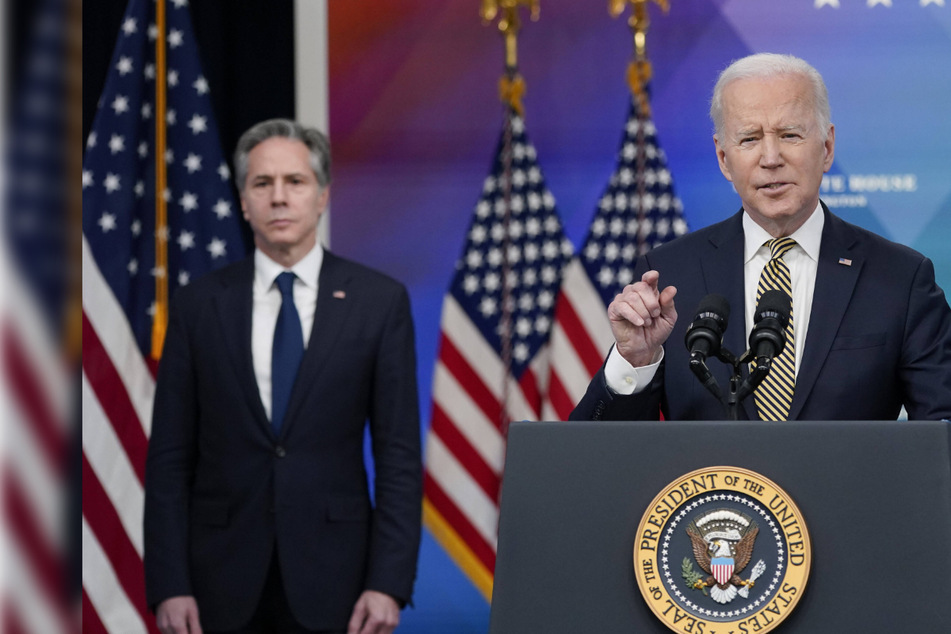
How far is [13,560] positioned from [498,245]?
12.7ft

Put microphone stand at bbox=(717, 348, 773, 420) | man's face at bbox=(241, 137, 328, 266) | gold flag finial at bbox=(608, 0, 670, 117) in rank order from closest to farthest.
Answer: microphone stand at bbox=(717, 348, 773, 420) → man's face at bbox=(241, 137, 328, 266) → gold flag finial at bbox=(608, 0, 670, 117)

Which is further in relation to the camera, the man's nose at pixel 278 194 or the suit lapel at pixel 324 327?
the man's nose at pixel 278 194

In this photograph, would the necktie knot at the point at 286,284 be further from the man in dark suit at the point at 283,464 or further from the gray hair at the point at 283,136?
the gray hair at the point at 283,136

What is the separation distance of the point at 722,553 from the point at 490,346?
328 centimetres

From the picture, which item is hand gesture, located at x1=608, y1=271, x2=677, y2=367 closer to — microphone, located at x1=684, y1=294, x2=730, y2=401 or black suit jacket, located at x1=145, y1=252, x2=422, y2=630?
microphone, located at x1=684, y1=294, x2=730, y2=401

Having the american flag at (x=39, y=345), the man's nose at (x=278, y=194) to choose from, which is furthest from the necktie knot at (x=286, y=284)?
the american flag at (x=39, y=345)

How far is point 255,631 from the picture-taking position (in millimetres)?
3074

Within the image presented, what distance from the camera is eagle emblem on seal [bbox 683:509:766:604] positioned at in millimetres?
1379

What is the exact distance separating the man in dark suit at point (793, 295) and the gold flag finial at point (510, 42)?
2.40 meters

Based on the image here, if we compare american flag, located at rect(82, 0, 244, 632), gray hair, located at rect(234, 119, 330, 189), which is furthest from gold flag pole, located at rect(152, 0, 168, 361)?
gray hair, located at rect(234, 119, 330, 189)

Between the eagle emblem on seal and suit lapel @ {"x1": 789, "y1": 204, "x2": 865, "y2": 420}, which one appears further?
suit lapel @ {"x1": 789, "y1": 204, "x2": 865, "y2": 420}

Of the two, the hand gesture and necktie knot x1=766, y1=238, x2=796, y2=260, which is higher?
necktie knot x1=766, y1=238, x2=796, y2=260

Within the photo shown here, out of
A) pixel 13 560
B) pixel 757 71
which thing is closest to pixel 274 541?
pixel 757 71

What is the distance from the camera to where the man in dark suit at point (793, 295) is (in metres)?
1.93
